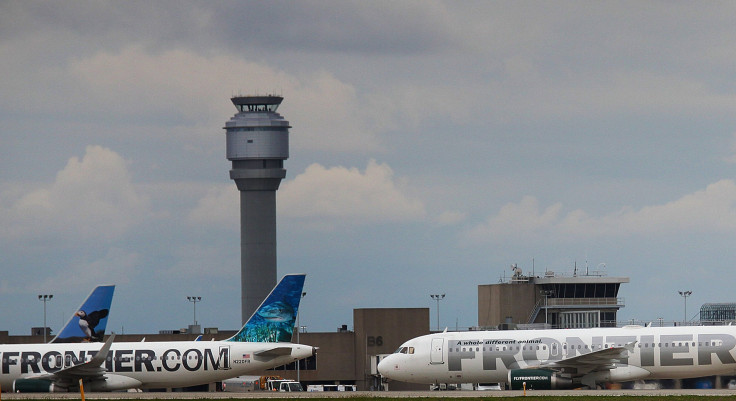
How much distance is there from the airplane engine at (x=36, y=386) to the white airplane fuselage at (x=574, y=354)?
18111 mm

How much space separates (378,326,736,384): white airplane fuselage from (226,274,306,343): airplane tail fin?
21.0 feet

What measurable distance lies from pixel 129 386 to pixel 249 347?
A: 22.2 ft

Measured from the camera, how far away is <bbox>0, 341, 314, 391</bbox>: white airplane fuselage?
228ft

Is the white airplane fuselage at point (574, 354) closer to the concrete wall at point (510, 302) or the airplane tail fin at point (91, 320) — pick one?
the airplane tail fin at point (91, 320)

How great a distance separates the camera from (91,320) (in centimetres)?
8369

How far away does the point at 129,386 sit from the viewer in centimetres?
7000

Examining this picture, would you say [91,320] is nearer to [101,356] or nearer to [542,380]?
[101,356]

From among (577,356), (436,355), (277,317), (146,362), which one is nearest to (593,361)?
(577,356)

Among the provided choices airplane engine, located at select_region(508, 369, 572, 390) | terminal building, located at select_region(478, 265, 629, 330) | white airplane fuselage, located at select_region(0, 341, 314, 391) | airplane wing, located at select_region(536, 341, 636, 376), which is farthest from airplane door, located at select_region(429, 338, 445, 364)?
terminal building, located at select_region(478, 265, 629, 330)

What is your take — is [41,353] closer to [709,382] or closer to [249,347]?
[249,347]

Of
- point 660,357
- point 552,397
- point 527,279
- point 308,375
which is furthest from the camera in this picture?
point 527,279

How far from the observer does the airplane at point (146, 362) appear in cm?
6912

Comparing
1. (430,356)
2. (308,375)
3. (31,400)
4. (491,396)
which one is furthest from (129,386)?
(308,375)

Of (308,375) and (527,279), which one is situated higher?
(527,279)
